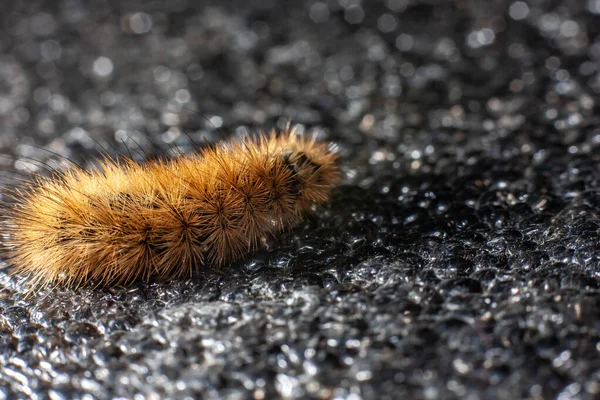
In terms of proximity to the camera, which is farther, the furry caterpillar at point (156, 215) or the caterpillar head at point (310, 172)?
the caterpillar head at point (310, 172)

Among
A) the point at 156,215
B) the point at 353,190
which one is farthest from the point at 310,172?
the point at 156,215

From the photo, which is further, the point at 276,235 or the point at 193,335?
the point at 276,235

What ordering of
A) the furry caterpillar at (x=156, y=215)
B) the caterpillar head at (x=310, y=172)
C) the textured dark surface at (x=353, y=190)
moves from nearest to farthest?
the textured dark surface at (x=353, y=190)
the furry caterpillar at (x=156, y=215)
the caterpillar head at (x=310, y=172)

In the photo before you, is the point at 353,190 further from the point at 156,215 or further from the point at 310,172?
the point at 156,215

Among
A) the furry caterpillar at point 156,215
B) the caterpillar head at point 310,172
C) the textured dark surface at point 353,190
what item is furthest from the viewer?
the caterpillar head at point 310,172

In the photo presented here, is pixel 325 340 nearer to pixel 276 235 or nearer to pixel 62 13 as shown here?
pixel 276 235

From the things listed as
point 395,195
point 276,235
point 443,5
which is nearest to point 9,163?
point 276,235
